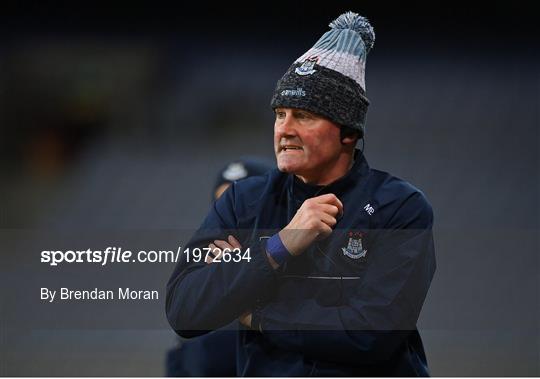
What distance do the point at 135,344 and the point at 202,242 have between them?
0.50 metres

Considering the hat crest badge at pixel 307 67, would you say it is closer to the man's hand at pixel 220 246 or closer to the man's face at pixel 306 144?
the man's face at pixel 306 144

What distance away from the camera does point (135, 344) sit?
241cm

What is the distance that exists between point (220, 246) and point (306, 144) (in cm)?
33

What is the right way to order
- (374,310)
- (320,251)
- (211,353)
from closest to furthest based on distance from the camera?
(374,310)
(320,251)
(211,353)

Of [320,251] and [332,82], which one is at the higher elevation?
[332,82]

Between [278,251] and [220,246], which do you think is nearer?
[278,251]

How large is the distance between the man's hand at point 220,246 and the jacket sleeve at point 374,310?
0.60 ft

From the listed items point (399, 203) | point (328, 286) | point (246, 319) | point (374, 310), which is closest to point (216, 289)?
point (246, 319)

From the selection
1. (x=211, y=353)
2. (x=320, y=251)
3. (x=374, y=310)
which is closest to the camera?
(x=374, y=310)

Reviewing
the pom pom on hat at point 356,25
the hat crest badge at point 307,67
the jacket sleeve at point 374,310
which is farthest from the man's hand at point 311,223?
the pom pom on hat at point 356,25

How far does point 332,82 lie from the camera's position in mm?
2008

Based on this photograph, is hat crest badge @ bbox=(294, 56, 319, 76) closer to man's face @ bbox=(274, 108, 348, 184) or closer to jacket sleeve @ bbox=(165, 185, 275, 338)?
man's face @ bbox=(274, 108, 348, 184)

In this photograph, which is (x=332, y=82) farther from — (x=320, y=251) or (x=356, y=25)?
(x=320, y=251)

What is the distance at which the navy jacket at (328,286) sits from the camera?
1.92m
